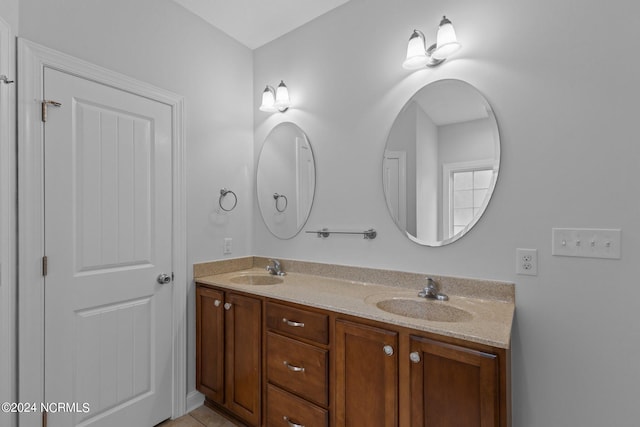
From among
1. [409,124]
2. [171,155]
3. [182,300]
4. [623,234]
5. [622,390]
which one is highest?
[409,124]

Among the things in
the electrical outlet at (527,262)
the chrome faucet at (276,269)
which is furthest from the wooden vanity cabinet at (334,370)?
the electrical outlet at (527,262)

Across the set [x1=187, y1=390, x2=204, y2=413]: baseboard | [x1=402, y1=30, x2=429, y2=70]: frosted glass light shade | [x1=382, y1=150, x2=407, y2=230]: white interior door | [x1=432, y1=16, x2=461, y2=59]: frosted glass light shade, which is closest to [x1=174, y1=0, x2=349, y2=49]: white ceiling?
[x1=402, y1=30, x2=429, y2=70]: frosted glass light shade

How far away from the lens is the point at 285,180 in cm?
240

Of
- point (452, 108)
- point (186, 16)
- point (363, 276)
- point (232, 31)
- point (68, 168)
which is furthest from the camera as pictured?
point (232, 31)

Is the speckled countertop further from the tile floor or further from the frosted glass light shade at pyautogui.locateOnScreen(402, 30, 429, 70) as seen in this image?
the frosted glass light shade at pyautogui.locateOnScreen(402, 30, 429, 70)

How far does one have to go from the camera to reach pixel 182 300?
2.08 metres

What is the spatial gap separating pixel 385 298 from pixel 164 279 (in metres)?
1.40

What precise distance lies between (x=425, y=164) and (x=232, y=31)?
1.81m

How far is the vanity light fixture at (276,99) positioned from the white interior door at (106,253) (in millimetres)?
698

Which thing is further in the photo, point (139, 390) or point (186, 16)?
point (186, 16)

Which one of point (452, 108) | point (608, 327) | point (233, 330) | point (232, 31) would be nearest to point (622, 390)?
point (608, 327)

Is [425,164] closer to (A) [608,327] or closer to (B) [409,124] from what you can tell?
(B) [409,124]

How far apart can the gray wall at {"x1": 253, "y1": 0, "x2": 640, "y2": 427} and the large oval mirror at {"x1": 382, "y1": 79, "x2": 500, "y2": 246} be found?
0.06 m

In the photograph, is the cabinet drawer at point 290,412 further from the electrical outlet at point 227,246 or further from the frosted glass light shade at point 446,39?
the frosted glass light shade at point 446,39
